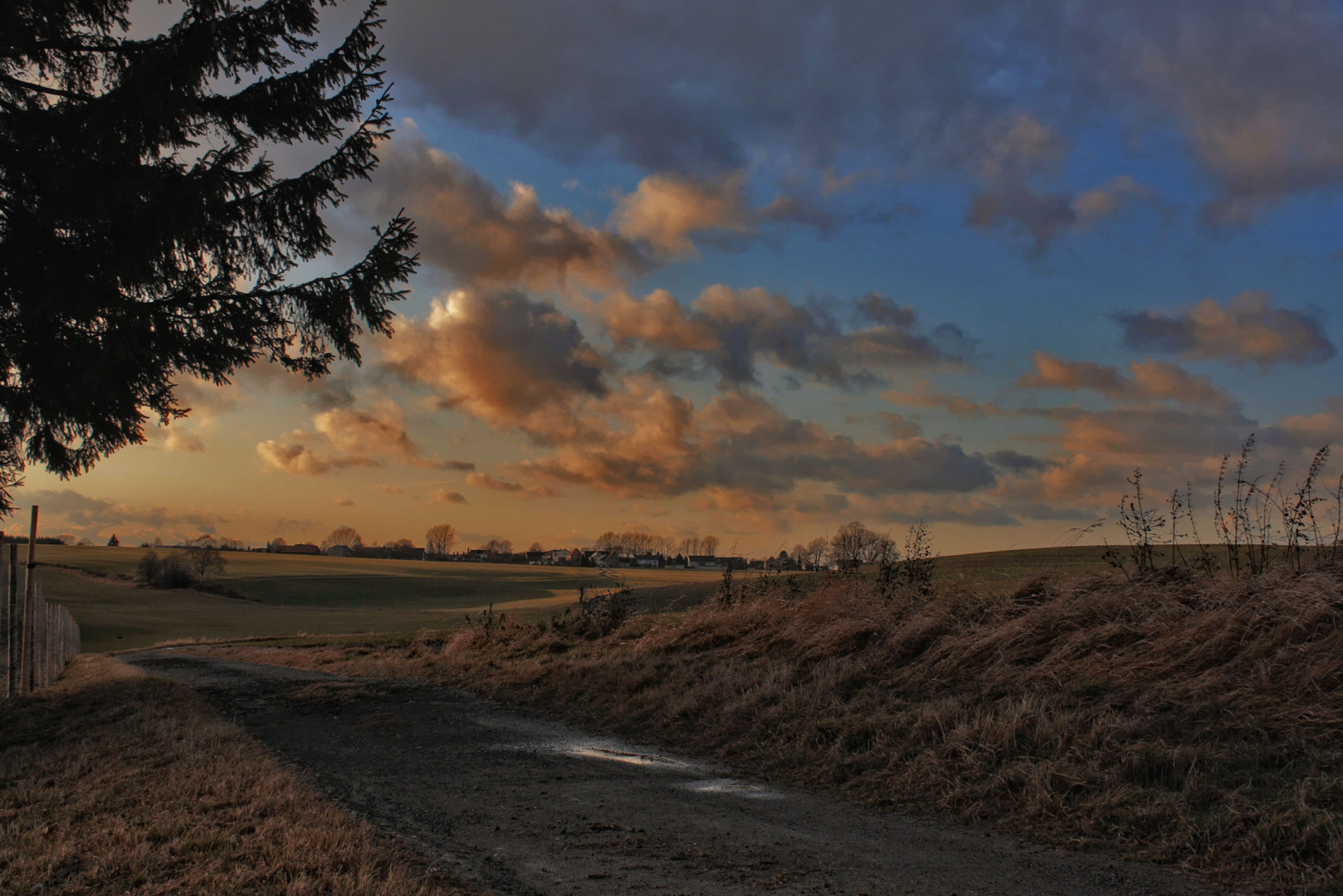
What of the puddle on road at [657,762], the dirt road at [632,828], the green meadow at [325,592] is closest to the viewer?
the dirt road at [632,828]

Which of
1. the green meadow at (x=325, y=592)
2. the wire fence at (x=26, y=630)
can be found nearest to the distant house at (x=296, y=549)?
the green meadow at (x=325, y=592)

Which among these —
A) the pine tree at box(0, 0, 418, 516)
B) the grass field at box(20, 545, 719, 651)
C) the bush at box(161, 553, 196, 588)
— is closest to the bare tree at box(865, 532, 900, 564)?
the pine tree at box(0, 0, 418, 516)

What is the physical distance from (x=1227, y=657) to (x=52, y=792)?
34.3ft

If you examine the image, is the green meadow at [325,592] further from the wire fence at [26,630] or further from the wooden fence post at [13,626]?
the wooden fence post at [13,626]

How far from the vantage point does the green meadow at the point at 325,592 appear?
37.3m

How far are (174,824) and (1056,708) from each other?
716 centimetres

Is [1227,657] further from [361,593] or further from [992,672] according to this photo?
[361,593]

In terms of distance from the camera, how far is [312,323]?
1102 centimetres

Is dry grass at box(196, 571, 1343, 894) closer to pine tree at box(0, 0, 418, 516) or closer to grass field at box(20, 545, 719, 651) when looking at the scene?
pine tree at box(0, 0, 418, 516)

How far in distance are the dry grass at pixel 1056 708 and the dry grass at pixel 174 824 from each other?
3.93 meters

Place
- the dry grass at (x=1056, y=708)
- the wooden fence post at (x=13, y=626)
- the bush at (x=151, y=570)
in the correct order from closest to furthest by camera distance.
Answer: the dry grass at (x=1056, y=708) < the wooden fence post at (x=13, y=626) < the bush at (x=151, y=570)

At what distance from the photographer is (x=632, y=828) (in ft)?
18.0

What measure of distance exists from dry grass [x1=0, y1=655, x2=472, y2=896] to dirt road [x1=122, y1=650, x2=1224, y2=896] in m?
0.46

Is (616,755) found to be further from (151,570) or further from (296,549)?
(296,549)
